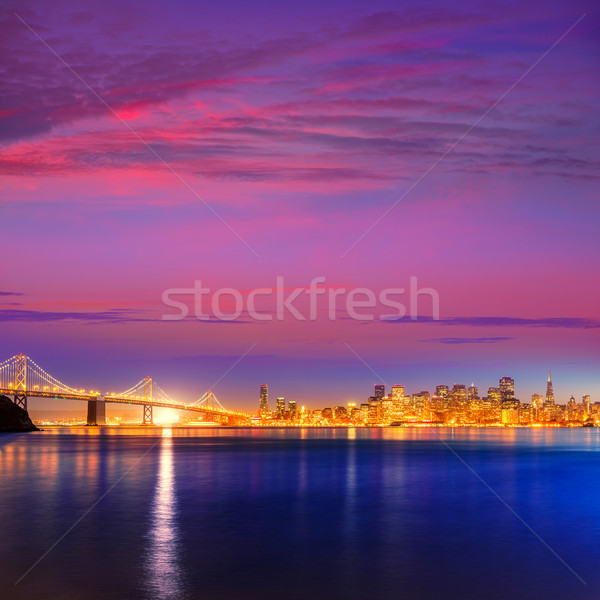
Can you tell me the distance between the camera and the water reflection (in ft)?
61.7

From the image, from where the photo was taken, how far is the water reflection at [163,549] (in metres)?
18.8

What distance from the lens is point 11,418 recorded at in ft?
521

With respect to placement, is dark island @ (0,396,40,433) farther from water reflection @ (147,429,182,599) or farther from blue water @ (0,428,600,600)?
water reflection @ (147,429,182,599)

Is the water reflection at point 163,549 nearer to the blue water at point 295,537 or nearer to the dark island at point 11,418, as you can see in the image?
the blue water at point 295,537

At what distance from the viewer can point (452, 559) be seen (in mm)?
23188

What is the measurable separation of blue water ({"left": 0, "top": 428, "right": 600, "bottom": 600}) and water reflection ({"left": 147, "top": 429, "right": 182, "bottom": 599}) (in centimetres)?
5

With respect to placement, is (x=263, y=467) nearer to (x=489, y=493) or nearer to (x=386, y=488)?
(x=386, y=488)

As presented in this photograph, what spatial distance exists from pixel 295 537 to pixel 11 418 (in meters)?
146

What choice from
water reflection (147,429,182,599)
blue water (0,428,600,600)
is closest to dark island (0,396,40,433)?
blue water (0,428,600,600)

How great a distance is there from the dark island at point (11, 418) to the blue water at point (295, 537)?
113210mm

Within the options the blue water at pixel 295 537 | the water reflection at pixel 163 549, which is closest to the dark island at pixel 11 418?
the blue water at pixel 295 537

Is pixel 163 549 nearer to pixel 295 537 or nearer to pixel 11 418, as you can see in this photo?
pixel 295 537

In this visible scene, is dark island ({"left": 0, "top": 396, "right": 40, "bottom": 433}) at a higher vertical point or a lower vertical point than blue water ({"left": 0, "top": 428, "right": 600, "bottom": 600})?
lower

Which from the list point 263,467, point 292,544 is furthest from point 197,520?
point 263,467
